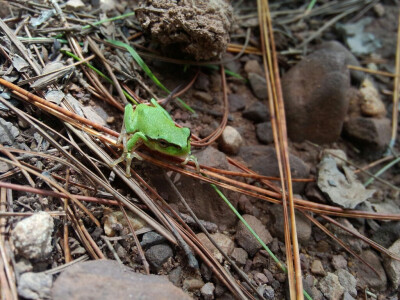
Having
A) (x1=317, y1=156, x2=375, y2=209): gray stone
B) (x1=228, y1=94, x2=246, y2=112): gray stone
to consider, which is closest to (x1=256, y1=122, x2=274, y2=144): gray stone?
(x1=228, y1=94, x2=246, y2=112): gray stone

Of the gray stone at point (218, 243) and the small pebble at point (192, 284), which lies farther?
the gray stone at point (218, 243)

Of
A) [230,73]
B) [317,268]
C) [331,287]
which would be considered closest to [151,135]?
[230,73]

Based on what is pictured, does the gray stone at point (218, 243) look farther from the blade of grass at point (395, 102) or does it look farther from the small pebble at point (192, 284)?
the blade of grass at point (395, 102)

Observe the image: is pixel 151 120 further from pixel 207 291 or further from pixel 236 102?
pixel 207 291

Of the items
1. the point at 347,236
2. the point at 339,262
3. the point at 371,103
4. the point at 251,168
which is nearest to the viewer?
the point at 339,262

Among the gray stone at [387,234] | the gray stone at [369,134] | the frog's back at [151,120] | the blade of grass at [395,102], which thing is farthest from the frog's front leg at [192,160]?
the blade of grass at [395,102]
